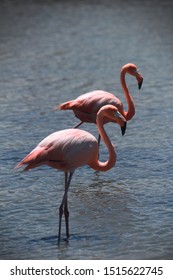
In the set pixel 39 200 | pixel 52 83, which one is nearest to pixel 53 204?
pixel 39 200

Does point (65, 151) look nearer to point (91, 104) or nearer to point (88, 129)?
point (91, 104)

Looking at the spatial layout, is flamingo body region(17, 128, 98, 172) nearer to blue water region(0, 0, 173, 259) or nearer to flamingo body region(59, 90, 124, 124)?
blue water region(0, 0, 173, 259)

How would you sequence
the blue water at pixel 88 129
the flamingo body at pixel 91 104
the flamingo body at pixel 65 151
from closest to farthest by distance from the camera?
the blue water at pixel 88 129, the flamingo body at pixel 65 151, the flamingo body at pixel 91 104

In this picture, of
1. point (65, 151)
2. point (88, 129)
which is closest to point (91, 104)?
point (88, 129)

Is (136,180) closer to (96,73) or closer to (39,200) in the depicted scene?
(39,200)

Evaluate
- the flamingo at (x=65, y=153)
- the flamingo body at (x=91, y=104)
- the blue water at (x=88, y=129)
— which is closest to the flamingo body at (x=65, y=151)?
the flamingo at (x=65, y=153)

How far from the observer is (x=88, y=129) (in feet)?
39.1

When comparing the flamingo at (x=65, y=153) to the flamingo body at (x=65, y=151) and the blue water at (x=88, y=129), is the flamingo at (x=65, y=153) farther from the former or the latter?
the blue water at (x=88, y=129)

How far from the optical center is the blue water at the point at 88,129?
26.9ft

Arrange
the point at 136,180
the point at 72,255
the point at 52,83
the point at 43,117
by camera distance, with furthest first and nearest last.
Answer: the point at 52,83 → the point at 43,117 → the point at 136,180 → the point at 72,255

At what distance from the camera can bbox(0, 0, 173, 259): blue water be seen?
821 centimetres

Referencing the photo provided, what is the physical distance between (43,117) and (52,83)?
7.25 feet

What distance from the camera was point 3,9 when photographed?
22625mm
